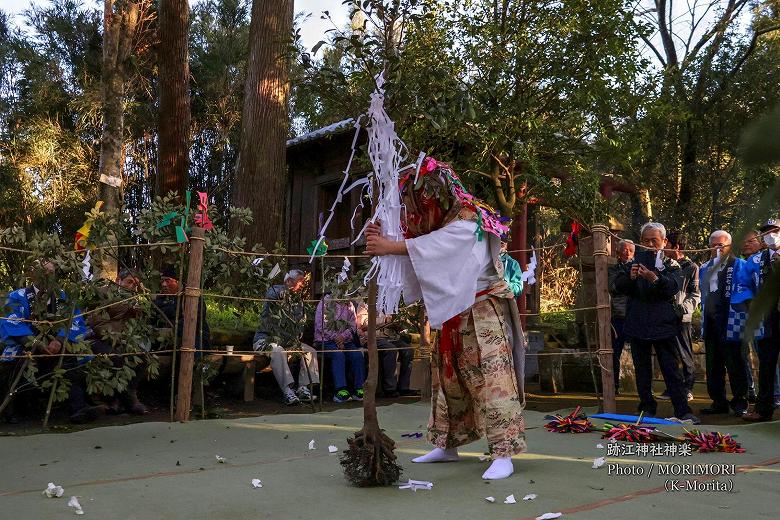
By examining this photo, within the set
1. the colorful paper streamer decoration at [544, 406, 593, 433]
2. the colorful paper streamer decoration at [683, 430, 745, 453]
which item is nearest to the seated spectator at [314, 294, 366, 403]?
the colorful paper streamer decoration at [544, 406, 593, 433]

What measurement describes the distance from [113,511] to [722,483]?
8.39 ft

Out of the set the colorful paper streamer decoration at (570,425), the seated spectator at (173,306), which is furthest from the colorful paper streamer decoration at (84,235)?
the colorful paper streamer decoration at (570,425)

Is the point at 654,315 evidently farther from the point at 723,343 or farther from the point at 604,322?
the point at 723,343

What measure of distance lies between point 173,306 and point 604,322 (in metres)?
3.63

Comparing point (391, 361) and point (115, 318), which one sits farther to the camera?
point (391, 361)

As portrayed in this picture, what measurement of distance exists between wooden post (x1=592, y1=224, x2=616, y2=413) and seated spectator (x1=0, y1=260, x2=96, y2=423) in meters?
3.91

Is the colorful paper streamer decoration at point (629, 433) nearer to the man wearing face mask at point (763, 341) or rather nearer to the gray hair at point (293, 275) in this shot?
the man wearing face mask at point (763, 341)

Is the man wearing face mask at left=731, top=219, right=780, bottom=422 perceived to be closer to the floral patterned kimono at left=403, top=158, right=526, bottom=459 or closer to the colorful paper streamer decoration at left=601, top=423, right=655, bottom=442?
the colorful paper streamer decoration at left=601, top=423, right=655, bottom=442

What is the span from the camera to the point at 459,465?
3992mm

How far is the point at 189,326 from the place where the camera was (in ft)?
18.8

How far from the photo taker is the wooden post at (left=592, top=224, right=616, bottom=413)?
6125 mm

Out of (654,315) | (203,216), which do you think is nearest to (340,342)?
(203,216)

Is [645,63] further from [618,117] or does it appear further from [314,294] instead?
[314,294]

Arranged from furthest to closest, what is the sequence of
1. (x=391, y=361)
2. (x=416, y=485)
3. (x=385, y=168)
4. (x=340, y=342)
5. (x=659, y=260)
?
(x=391, y=361) → (x=340, y=342) → (x=659, y=260) → (x=385, y=168) → (x=416, y=485)
